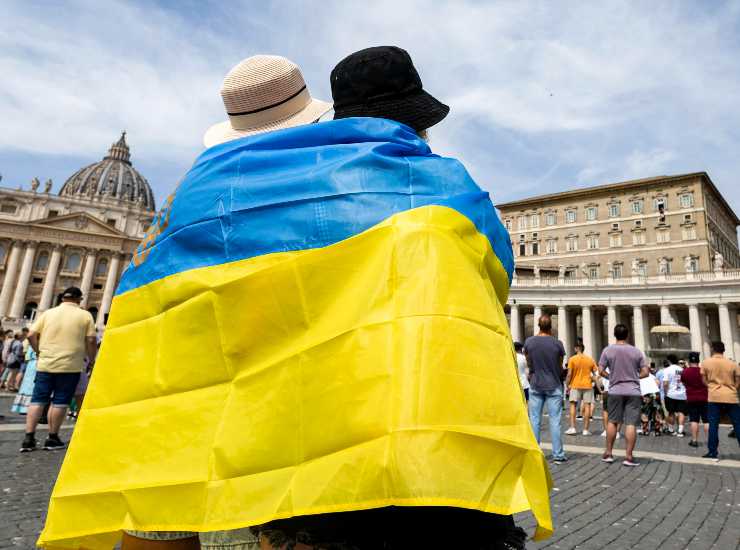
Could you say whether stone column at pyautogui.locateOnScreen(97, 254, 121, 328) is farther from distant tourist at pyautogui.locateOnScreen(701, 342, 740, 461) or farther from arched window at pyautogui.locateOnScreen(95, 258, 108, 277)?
distant tourist at pyautogui.locateOnScreen(701, 342, 740, 461)

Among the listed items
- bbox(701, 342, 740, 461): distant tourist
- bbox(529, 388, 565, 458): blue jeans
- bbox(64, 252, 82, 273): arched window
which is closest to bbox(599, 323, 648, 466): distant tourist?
bbox(529, 388, 565, 458): blue jeans

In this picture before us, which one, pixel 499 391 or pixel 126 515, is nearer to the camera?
pixel 499 391

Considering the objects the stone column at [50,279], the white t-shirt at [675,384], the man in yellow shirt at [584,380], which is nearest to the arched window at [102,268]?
the stone column at [50,279]

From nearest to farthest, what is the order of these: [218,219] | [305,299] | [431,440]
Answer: [431,440], [305,299], [218,219]

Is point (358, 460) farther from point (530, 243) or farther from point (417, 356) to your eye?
point (530, 243)

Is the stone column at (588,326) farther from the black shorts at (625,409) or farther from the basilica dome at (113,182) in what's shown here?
the basilica dome at (113,182)

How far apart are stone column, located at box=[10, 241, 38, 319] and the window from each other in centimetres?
8491

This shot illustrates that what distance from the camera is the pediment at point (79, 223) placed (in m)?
72.3

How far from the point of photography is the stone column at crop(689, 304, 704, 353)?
36.5m

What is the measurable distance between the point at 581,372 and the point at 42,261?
272ft

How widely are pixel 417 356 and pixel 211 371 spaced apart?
51 cm

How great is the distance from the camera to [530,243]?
180 ft

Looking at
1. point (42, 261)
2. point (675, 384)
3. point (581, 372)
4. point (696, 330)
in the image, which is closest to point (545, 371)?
point (581, 372)

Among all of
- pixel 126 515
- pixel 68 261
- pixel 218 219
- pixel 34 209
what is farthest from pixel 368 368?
pixel 34 209
